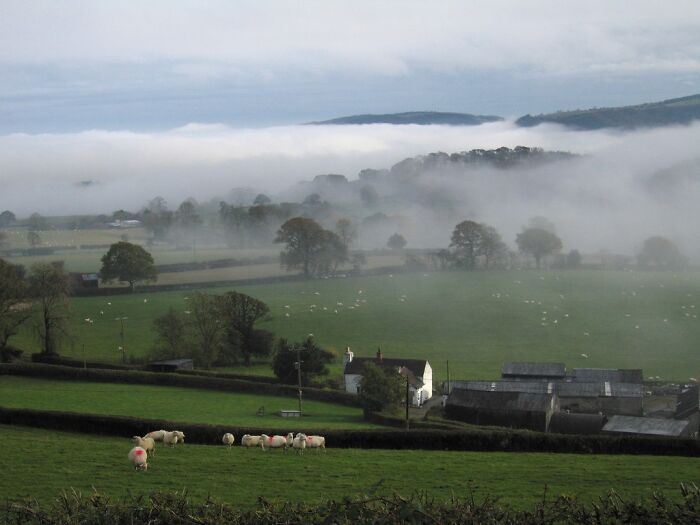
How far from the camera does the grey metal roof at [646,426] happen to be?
39.6 metres

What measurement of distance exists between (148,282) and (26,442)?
65.3 meters

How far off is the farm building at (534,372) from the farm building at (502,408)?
27.6ft

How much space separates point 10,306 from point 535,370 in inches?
1605

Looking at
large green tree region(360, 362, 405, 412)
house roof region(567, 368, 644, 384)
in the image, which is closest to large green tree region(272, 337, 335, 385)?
large green tree region(360, 362, 405, 412)

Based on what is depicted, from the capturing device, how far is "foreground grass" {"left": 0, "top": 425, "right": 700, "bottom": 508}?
2309cm

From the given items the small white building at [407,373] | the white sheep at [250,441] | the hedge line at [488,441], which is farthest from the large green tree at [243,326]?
the white sheep at [250,441]

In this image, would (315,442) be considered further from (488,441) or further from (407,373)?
(407,373)

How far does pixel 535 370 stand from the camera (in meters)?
57.3

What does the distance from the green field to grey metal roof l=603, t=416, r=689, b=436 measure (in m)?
12.4

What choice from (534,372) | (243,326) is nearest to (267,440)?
(534,372)

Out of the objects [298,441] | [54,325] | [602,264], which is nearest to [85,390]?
[54,325]

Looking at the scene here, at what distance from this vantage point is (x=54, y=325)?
66312mm

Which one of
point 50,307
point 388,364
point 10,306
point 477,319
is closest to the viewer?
point 388,364

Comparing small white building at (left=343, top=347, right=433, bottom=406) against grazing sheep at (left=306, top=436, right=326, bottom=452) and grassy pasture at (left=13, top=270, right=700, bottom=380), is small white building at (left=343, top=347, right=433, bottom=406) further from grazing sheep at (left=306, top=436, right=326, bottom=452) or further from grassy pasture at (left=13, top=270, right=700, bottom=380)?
grazing sheep at (left=306, top=436, right=326, bottom=452)
